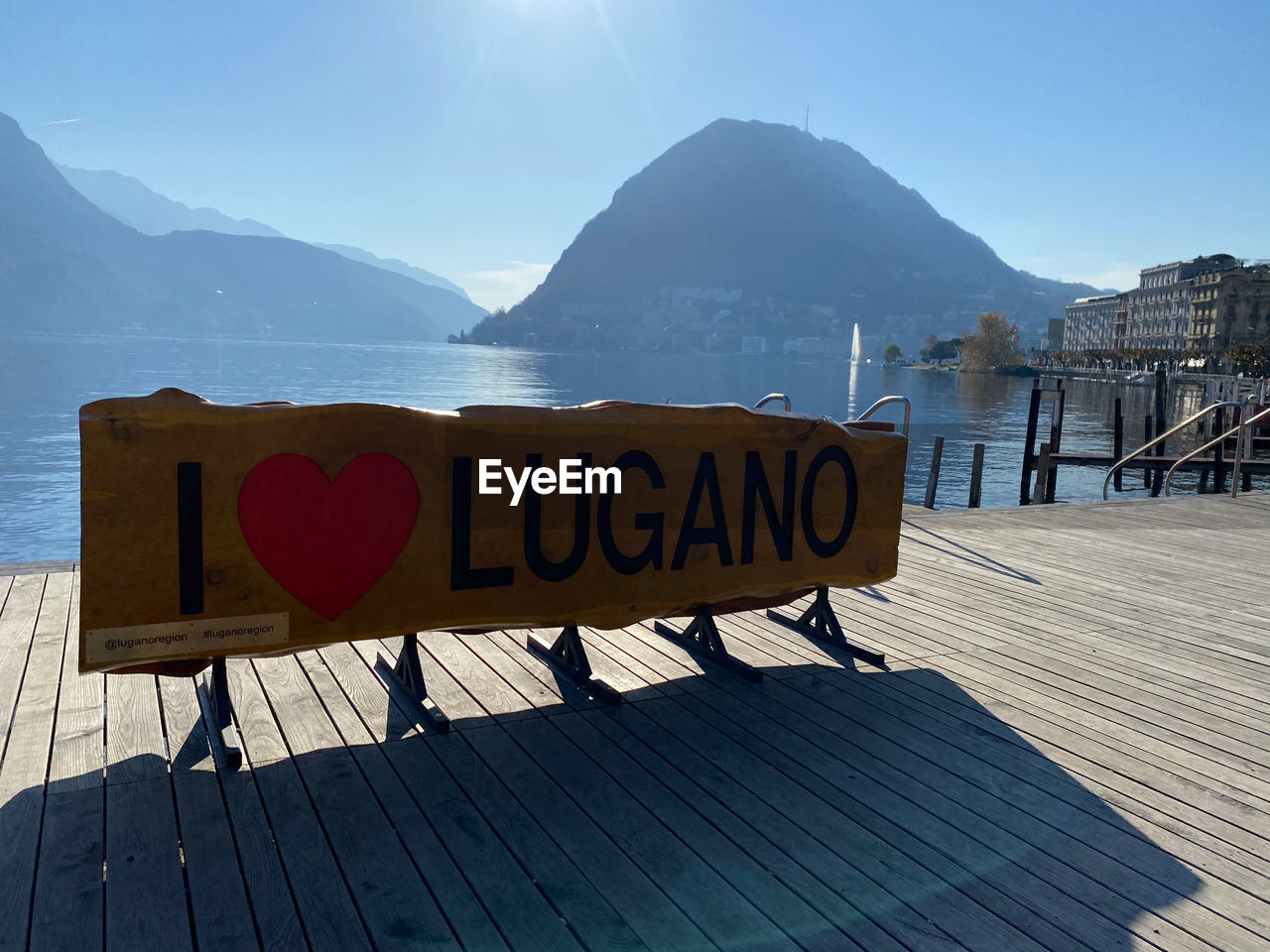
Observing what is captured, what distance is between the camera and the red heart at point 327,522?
3133 millimetres

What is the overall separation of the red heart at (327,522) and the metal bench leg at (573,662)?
1.07m

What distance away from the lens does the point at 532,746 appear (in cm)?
341

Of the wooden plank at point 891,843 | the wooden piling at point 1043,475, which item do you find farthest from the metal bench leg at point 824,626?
the wooden piling at point 1043,475

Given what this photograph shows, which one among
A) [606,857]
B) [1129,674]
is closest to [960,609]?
[1129,674]

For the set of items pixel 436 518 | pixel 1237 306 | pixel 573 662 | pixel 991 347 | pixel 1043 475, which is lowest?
pixel 1043 475

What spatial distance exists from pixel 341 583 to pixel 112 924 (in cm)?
131

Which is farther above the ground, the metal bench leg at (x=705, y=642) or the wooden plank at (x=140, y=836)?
the metal bench leg at (x=705, y=642)

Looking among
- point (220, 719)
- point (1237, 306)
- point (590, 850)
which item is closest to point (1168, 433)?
point (590, 850)

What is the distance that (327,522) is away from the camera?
3.23 m

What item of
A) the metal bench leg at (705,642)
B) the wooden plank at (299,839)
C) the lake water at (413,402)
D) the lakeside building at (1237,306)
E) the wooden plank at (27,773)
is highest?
the lakeside building at (1237,306)

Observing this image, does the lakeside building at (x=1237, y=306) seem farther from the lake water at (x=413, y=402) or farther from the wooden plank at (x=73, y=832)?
the wooden plank at (x=73, y=832)

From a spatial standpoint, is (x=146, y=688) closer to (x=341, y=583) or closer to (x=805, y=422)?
(x=341, y=583)

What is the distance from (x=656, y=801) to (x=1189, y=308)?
6795 inches

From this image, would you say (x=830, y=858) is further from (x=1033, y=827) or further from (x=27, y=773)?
(x=27, y=773)
